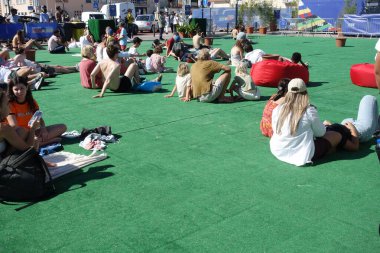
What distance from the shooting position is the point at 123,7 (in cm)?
4231

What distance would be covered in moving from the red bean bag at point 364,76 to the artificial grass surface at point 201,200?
10.4 ft

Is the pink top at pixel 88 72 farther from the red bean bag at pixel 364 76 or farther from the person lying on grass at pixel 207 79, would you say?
the red bean bag at pixel 364 76

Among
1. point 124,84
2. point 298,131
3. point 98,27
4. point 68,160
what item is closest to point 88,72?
point 124,84

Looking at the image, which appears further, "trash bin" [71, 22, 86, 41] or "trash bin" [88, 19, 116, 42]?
"trash bin" [71, 22, 86, 41]

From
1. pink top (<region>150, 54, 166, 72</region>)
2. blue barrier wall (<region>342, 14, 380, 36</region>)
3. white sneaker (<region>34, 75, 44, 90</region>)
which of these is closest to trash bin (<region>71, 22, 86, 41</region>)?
pink top (<region>150, 54, 166, 72</region>)

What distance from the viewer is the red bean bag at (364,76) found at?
33.7ft

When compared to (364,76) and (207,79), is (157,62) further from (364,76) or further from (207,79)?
(364,76)

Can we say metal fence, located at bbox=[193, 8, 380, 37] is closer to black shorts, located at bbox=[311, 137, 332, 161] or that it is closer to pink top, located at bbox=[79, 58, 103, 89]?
pink top, located at bbox=[79, 58, 103, 89]

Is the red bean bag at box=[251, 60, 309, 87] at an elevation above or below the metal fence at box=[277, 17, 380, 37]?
below

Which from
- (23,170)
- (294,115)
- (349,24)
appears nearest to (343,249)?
(294,115)

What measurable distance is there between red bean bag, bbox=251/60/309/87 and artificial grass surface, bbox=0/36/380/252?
9.46ft

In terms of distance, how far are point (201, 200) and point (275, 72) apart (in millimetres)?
Result: 6527

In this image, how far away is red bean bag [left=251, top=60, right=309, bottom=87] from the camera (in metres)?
10.4

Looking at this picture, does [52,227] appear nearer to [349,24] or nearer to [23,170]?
[23,170]
